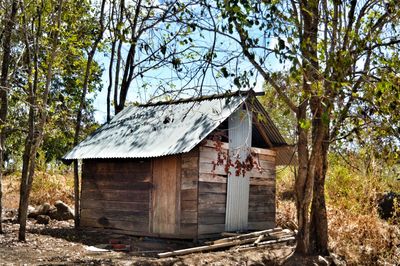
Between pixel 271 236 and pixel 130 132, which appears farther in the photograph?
pixel 130 132

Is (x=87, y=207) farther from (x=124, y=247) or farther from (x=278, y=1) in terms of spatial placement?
(x=278, y=1)

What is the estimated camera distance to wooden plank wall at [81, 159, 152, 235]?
14188mm

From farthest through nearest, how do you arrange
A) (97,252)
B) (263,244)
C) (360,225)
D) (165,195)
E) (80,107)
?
(80,107), (165,195), (263,244), (97,252), (360,225)

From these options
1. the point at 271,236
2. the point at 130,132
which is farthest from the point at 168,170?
the point at 271,236

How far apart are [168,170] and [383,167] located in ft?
20.7

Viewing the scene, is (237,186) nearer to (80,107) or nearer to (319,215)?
(319,215)

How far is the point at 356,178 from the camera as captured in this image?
50.2 ft

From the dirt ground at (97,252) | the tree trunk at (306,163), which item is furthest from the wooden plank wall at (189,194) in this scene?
the tree trunk at (306,163)

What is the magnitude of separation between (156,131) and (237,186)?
2913 mm

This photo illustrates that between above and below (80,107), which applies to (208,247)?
below

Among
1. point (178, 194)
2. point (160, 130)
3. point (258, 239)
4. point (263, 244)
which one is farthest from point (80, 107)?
point (263, 244)

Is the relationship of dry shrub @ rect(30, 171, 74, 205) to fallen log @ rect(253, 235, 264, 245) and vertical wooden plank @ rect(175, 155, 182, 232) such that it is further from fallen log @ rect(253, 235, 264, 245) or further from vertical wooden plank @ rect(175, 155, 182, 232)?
fallen log @ rect(253, 235, 264, 245)

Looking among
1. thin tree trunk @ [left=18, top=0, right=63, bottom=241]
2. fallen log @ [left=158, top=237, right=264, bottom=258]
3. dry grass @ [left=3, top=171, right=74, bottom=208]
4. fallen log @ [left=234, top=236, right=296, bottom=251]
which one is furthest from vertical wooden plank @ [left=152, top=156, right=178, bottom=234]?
dry grass @ [left=3, top=171, right=74, bottom=208]

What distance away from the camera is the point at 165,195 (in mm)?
13727
